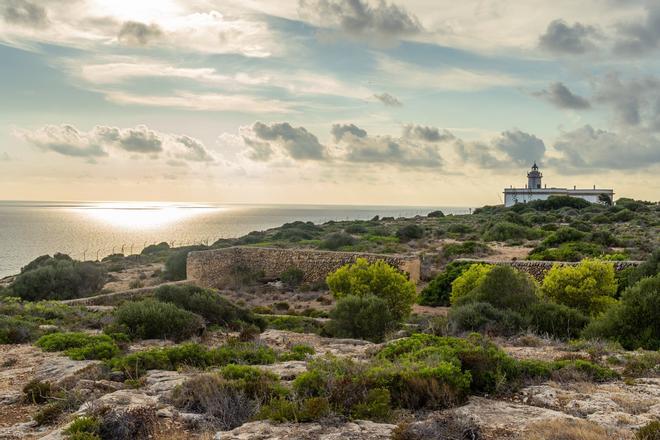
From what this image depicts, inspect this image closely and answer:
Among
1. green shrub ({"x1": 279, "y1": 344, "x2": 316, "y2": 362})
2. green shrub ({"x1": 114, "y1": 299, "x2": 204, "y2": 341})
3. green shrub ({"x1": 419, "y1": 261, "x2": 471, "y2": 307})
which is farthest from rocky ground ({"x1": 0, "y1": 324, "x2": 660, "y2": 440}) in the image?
green shrub ({"x1": 419, "y1": 261, "x2": 471, "y2": 307})

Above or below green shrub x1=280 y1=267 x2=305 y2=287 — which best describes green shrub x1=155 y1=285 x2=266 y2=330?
above

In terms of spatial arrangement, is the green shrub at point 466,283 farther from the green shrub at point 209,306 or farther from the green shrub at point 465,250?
the green shrub at point 465,250

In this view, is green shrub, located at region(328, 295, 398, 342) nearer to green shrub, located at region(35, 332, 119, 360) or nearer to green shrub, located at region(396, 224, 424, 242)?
green shrub, located at region(35, 332, 119, 360)

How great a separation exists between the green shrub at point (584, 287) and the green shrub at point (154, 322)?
Answer: 1232 cm

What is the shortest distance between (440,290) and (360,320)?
34.0ft

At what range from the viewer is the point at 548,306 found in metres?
14.9

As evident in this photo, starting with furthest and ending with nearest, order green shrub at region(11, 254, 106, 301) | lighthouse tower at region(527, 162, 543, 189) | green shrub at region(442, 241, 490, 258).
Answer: lighthouse tower at region(527, 162, 543, 189) → green shrub at region(442, 241, 490, 258) → green shrub at region(11, 254, 106, 301)

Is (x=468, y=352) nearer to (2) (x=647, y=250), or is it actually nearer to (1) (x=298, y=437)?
(1) (x=298, y=437)

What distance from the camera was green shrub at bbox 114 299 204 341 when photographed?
12256 millimetres

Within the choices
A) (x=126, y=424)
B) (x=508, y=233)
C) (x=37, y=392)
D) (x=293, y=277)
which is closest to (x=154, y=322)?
(x=37, y=392)

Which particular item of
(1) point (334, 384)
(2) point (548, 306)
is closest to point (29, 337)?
(1) point (334, 384)

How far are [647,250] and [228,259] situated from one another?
23.4m

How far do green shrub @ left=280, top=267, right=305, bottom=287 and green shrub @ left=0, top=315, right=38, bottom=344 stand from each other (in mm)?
17976

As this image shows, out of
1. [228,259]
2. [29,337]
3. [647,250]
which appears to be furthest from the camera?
[228,259]
